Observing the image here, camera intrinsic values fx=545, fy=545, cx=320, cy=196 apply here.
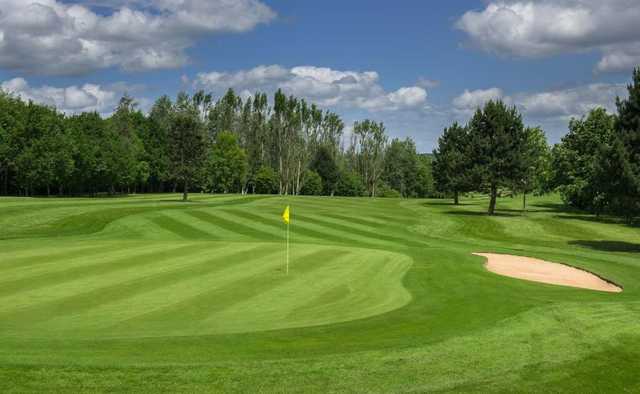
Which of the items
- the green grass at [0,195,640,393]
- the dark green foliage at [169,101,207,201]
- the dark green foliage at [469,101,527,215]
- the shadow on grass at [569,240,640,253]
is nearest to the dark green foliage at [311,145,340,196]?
the dark green foliage at [169,101,207,201]

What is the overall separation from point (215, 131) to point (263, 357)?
165728 mm

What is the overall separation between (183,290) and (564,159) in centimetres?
6760

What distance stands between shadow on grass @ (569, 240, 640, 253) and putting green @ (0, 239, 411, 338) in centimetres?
2203

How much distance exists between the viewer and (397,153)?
612 ft

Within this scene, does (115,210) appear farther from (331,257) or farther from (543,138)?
(543,138)

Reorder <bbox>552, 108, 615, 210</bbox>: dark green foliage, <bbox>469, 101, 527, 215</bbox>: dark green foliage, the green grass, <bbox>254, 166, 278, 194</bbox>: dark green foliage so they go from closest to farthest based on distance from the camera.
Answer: the green grass
<bbox>469, 101, 527, 215</bbox>: dark green foliage
<bbox>552, 108, 615, 210</bbox>: dark green foliage
<bbox>254, 166, 278, 194</bbox>: dark green foliage

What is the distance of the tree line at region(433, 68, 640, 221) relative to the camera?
3939cm

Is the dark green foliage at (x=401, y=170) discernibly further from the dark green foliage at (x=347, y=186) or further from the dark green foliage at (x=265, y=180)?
the dark green foliage at (x=265, y=180)

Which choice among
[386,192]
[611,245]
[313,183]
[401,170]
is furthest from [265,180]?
[611,245]

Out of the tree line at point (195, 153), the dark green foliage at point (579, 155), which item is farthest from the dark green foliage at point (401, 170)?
the dark green foliage at point (579, 155)

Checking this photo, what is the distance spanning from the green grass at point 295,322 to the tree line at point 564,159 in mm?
14110

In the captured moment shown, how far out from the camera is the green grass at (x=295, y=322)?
32.1ft

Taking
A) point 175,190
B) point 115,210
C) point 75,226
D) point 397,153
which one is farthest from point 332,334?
point 397,153

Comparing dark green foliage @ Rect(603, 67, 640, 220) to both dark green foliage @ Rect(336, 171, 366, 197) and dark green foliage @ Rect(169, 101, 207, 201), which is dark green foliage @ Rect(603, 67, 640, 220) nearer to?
dark green foliage @ Rect(169, 101, 207, 201)
